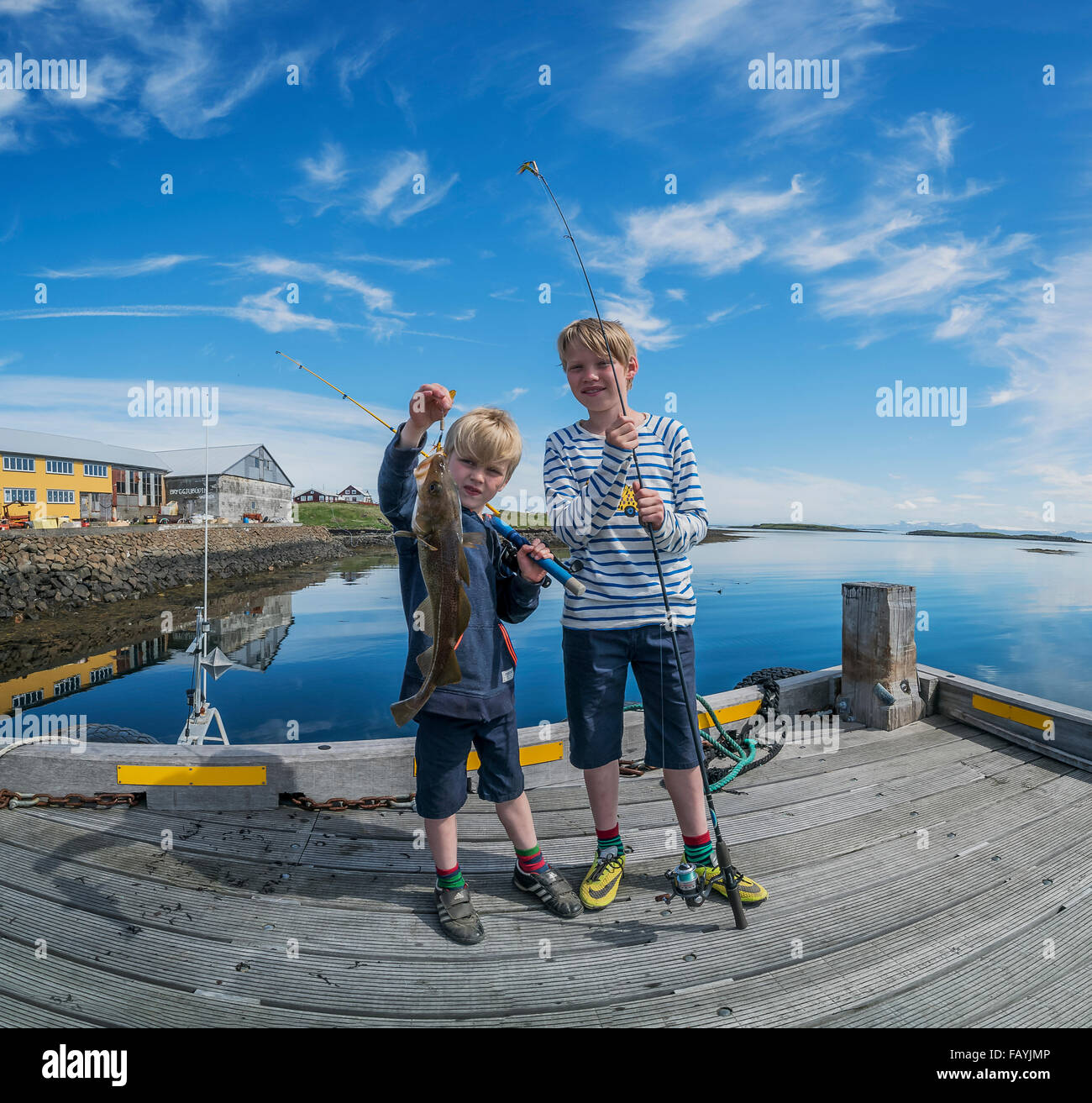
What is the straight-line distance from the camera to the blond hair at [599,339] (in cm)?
269

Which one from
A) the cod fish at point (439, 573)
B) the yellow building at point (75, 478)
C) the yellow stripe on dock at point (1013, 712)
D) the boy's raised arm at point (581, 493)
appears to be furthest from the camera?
the yellow building at point (75, 478)

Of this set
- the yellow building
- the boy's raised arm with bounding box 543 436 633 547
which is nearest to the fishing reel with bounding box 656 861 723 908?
the boy's raised arm with bounding box 543 436 633 547

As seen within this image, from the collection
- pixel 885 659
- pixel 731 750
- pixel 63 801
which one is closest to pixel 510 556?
pixel 731 750

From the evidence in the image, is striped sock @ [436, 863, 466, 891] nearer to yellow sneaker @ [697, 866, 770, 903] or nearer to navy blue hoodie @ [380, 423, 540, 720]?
navy blue hoodie @ [380, 423, 540, 720]

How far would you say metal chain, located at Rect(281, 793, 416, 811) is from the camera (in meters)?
3.56

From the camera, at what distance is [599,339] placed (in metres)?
2.69

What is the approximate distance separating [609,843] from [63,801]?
327cm

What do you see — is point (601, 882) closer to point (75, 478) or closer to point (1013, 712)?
point (1013, 712)

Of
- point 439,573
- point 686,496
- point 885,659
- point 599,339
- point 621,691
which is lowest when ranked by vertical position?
point 885,659

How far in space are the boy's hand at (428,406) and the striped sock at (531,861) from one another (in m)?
1.95

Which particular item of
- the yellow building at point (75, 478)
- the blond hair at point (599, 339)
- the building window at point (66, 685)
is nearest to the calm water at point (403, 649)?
the building window at point (66, 685)

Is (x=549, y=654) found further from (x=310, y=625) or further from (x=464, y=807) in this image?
(x=464, y=807)

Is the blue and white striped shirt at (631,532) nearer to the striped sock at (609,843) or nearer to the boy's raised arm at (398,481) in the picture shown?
the boy's raised arm at (398,481)
